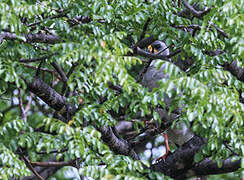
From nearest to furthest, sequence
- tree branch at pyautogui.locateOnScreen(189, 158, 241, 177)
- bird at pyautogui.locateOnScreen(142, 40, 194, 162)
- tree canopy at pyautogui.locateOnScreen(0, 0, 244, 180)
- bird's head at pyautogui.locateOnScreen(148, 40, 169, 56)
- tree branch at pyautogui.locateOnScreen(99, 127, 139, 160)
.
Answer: tree canopy at pyautogui.locateOnScreen(0, 0, 244, 180), tree branch at pyautogui.locateOnScreen(189, 158, 241, 177), tree branch at pyautogui.locateOnScreen(99, 127, 139, 160), bird at pyautogui.locateOnScreen(142, 40, 194, 162), bird's head at pyautogui.locateOnScreen(148, 40, 169, 56)

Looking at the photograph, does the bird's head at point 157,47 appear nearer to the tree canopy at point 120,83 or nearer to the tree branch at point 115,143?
the tree canopy at point 120,83

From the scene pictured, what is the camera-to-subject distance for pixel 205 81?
3.07 meters

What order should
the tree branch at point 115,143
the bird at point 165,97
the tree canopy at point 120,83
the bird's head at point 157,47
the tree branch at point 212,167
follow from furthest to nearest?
the bird's head at point 157,47, the bird at point 165,97, the tree branch at point 115,143, the tree branch at point 212,167, the tree canopy at point 120,83

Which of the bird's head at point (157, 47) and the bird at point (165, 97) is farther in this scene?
the bird's head at point (157, 47)

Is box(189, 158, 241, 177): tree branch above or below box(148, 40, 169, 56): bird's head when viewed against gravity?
below

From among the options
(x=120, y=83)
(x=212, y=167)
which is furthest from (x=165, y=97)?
(x=120, y=83)

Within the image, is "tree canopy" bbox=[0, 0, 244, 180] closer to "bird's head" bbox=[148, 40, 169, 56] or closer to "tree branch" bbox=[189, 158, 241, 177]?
"tree branch" bbox=[189, 158, 241, 177]

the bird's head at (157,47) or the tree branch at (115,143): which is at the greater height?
the bird's head at (157,47)

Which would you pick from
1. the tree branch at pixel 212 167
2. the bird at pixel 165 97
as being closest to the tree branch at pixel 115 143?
the bird at pixel 165 97

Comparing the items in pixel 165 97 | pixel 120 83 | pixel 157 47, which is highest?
pixel 120 83

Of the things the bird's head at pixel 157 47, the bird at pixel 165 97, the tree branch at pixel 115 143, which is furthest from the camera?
the bird's head at pixel 157 47

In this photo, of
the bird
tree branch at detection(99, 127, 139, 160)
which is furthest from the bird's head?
tree branch at detection(99, 127, 139, 160)

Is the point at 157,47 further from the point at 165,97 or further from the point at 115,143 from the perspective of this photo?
the point at 115,143

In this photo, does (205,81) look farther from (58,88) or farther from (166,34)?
(58,88)
